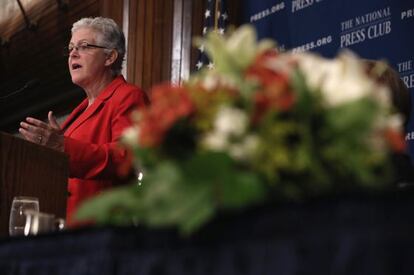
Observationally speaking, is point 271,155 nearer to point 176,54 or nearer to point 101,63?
point 101,63

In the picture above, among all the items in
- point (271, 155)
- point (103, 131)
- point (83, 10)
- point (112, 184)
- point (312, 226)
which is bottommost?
point (312, 226)

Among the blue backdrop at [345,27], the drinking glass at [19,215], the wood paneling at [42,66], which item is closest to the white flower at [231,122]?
the drinking glass at [19,215]

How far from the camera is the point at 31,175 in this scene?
3236 millimetres

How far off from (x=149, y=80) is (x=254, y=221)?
4.38m

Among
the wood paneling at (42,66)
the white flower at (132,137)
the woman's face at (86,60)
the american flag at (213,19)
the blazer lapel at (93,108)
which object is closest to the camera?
the white flower at (132,137)

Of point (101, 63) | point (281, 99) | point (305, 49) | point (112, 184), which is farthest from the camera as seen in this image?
point (305, 49)

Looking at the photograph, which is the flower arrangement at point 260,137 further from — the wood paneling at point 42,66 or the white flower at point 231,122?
the wood paneling at point 42,66

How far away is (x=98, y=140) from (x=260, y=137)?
2.56 m

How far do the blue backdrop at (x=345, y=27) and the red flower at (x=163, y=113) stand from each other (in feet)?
10.3

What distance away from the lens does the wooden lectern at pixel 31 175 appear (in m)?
3.15

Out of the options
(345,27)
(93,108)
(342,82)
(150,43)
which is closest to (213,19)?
(150,43)

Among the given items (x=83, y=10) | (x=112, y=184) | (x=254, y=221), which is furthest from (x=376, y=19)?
(x=254, y=221)

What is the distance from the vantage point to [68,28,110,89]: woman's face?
4156mm

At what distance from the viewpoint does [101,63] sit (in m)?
4.19
